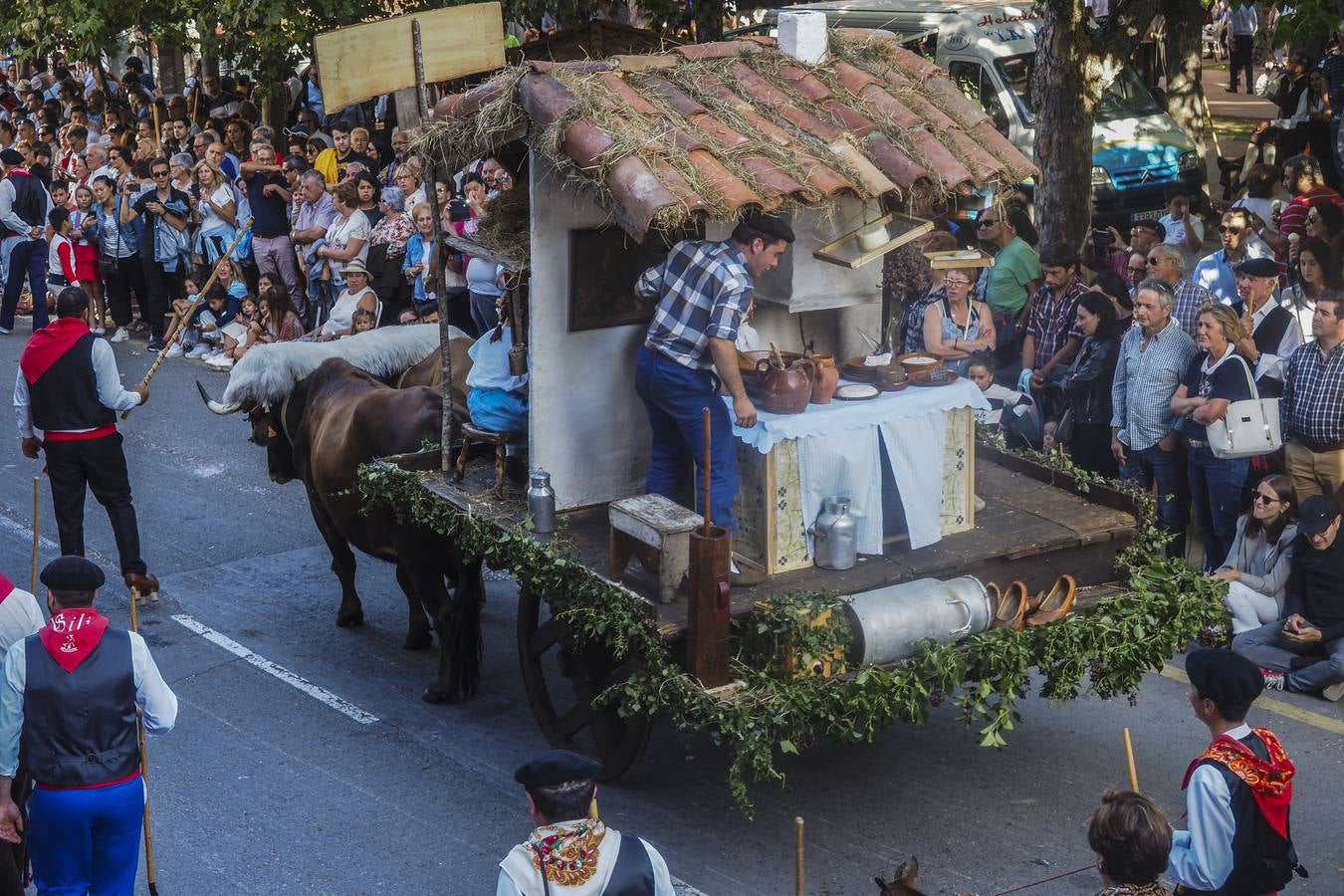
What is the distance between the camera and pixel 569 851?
4.29 m

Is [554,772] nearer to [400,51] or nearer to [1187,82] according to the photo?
[400,51]

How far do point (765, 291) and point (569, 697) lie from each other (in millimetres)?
2367

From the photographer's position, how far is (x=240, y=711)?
27.3 feet

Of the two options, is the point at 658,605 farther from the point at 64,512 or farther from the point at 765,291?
the point at 64,512

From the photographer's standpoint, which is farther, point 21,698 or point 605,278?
point 605,278

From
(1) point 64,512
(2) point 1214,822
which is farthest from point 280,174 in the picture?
(2) point 1214,822

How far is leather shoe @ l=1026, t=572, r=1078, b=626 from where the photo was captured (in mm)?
6852

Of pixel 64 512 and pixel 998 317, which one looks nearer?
pixel 64 512

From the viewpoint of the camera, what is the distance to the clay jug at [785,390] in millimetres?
6969

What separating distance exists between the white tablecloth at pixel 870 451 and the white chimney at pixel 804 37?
168 centimetres

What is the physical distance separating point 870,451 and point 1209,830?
2.63 meters

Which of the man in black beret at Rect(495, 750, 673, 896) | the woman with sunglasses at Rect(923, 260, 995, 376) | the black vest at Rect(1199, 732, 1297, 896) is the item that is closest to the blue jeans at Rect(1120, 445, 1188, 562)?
the woman with sunglasses at Rect(923, 260, 995, 376)

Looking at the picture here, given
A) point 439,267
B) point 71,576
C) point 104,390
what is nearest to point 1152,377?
point 439,267

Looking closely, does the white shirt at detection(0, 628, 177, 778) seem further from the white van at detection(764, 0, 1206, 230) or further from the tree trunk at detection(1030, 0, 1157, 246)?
the white van at detection(764, 0, 1206, 230)
